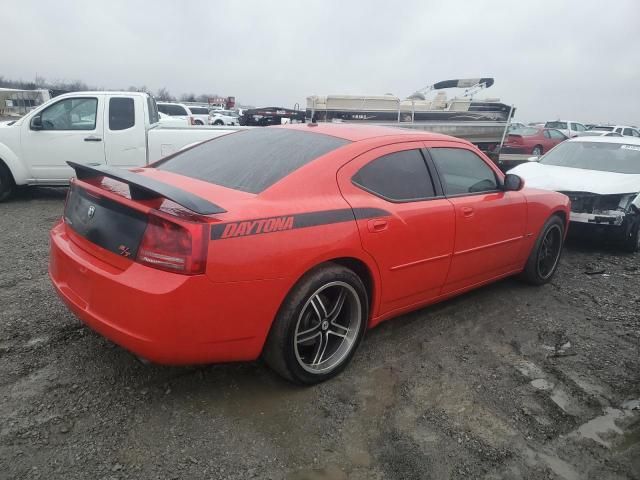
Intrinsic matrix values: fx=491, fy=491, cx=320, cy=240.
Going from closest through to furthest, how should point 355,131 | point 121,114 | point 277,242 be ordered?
point 277,242, point 355,131, point 121,114

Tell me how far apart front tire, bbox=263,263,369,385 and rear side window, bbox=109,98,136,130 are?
612 cm

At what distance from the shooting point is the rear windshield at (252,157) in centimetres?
294

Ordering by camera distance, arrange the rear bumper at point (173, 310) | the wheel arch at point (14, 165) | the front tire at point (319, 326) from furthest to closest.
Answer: the wheel arch at point (14, 165) < the front tire at point (319, 326) < the rear bumper at point (173, 310)

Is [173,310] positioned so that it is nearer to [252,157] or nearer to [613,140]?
[252,157]

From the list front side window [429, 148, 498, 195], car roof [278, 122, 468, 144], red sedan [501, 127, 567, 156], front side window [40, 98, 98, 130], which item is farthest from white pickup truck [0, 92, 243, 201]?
red sedan [501, 127, 567, 156]

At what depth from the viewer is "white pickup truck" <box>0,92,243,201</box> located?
7.54 m

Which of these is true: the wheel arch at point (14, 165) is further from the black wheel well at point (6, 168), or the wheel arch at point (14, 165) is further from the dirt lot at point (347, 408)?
the dirt lot at point (347, 408)

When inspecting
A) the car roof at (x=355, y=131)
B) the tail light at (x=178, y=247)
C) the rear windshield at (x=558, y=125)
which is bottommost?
the tail light at (x=178, y=247)

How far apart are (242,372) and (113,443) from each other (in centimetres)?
85

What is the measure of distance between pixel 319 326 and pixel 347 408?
49 cm

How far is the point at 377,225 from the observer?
3.05 meters

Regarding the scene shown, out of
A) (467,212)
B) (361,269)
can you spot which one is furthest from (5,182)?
(467,212)

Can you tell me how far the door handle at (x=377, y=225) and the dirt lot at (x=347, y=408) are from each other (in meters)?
0.91

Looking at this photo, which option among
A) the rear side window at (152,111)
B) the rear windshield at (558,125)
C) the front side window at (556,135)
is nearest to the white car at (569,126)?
the rear windshield at (558,125)
